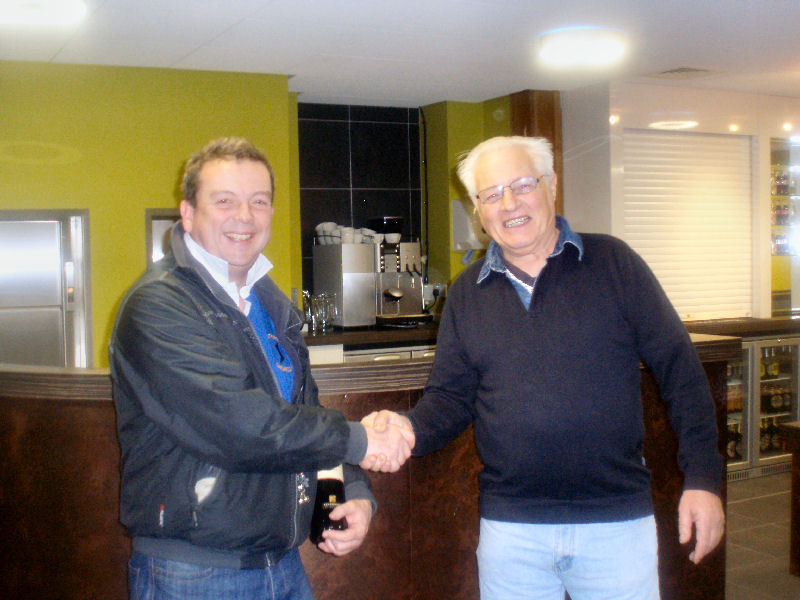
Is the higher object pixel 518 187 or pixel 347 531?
pixel 518 187

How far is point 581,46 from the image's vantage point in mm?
4504

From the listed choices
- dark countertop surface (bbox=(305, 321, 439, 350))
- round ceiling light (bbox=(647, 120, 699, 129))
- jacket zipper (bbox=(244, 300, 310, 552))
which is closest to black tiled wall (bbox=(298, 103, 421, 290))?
dark countertop surface (bbox=(305, 321, 439, 350))

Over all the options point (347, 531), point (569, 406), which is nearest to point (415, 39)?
point (569, 406)

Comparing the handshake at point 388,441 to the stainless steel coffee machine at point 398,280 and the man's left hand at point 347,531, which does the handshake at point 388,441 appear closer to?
Result: the man's left hand at point 347,531

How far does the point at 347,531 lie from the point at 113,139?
393 cm

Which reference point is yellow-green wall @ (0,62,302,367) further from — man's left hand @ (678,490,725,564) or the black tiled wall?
man's left hand @ (678,490,725,564)

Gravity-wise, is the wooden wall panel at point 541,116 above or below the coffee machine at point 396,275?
above

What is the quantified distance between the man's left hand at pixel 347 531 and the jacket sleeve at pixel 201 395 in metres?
0.26

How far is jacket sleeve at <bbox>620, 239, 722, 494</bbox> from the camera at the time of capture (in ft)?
5.86

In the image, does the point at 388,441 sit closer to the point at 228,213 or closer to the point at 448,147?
the point at 228,213

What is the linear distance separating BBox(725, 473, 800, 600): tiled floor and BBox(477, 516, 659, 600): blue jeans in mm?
2190

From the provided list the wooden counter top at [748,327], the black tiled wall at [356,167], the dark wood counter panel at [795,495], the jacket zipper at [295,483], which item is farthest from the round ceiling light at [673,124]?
the jacket zipper at [295,483]

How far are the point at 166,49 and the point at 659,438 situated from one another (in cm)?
350

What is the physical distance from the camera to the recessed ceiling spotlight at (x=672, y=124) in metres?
5.73
